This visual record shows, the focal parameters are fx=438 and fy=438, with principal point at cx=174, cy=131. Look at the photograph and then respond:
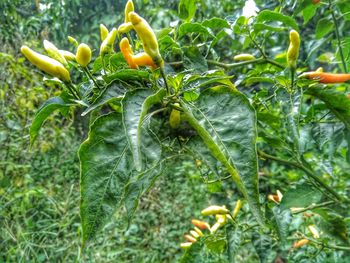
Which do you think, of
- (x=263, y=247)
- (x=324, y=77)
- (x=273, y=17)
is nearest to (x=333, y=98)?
(x=324, y=77)

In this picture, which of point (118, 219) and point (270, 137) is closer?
point (270, 137)

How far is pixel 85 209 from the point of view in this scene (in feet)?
1.20

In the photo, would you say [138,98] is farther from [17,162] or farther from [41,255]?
[17,162]

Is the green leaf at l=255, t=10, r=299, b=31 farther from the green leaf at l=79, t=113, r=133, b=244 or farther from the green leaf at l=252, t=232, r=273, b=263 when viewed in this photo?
the green leaf at l=252, t=232, r=273, b=263

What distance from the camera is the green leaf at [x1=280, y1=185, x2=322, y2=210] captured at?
2.38 feet

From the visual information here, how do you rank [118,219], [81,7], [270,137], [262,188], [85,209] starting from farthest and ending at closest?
[81,7], [262,188], [118,219], [270,137], [85,209]

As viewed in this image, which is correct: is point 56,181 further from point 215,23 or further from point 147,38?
point 147,38

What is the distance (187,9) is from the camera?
65 cm

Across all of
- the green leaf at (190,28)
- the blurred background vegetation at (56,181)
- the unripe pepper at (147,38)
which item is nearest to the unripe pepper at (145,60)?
the unripe pepper at (147,38)

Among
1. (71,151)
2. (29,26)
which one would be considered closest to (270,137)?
(71,151)

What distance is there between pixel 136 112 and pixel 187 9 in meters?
0.31

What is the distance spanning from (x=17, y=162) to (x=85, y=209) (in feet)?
7.12

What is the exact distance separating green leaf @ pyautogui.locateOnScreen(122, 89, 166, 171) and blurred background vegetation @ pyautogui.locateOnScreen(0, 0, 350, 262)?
128 cm

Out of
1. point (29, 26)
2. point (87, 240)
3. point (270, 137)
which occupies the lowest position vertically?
point (29, 26)
